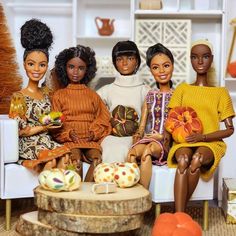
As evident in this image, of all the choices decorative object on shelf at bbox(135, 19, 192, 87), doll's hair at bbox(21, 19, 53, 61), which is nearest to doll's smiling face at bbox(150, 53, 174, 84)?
decorative object on shelf at bbox(135, 19, 192, 87)

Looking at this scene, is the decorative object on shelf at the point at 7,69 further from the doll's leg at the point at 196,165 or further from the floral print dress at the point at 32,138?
the doll's leg at the point at 196,165

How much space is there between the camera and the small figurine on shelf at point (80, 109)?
3.36m

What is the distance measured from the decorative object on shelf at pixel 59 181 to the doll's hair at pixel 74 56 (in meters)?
0.92

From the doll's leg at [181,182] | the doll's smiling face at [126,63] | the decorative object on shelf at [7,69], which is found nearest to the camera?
the doll's leg at [181,182]

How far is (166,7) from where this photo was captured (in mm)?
4188

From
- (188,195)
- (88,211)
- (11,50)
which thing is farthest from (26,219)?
(11,50)

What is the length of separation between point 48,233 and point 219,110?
4.00 ft

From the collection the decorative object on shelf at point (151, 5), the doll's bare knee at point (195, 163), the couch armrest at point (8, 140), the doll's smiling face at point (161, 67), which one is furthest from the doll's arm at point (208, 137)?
the decorative object on shelf at point (151, 5)

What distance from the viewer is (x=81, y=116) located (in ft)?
11.2

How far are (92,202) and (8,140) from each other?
2.48 ft

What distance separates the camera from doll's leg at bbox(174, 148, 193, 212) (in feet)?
9.92

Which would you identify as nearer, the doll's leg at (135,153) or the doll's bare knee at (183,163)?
the doll's bare knee at (183,163)

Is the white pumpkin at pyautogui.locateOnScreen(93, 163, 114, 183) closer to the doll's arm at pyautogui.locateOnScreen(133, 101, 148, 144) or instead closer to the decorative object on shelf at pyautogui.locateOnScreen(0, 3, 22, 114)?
the doll's arm at pyautogui.locateOnScreen(133, 101, 148, 144)

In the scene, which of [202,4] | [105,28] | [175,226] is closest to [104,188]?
[175,226]
